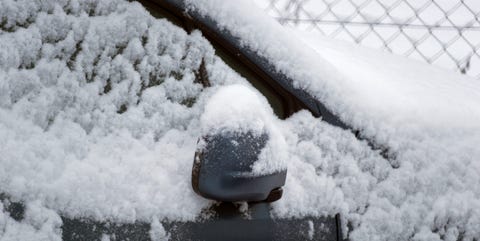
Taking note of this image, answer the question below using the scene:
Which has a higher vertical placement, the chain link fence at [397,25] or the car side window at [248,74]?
the chain link fence at [397,25]

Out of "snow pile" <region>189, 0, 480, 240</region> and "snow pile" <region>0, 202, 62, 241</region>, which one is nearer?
"snow pile" <region>0, 202, 62, 241</region>

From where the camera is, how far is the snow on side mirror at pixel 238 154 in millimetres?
1185

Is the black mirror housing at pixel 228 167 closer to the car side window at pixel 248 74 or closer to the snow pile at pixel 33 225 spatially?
the car side window at pixel 248 74

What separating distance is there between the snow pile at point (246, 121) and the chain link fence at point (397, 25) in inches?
152

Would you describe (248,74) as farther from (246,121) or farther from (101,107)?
(101,107)

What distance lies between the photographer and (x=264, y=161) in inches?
47.9

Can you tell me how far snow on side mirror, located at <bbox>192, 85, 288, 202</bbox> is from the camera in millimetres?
1185

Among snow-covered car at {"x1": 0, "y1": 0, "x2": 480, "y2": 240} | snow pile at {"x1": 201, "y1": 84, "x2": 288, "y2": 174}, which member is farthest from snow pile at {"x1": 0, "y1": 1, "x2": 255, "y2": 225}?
snow pile at {"x1": 201, "y1": 84, "x2": 288, "y2": 174}

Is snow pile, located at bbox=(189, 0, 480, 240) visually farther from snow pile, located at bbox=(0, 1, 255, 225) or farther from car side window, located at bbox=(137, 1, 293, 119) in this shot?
snow pile, located at bbox=(0, 1, 255, 225)

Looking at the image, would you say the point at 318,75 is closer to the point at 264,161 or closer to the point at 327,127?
the point at 327,127

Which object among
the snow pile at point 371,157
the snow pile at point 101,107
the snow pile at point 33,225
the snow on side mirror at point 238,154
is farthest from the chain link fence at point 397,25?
the snow pile at point 33,225

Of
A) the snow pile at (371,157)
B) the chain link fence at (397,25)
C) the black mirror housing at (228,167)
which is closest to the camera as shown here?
the black mirror housing at (228,167)

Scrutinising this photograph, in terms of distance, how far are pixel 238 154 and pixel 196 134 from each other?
8.3 inches

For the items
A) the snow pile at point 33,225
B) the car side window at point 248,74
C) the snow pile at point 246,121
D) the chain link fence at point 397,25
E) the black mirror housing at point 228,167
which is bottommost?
the snow pile at point 33,225
